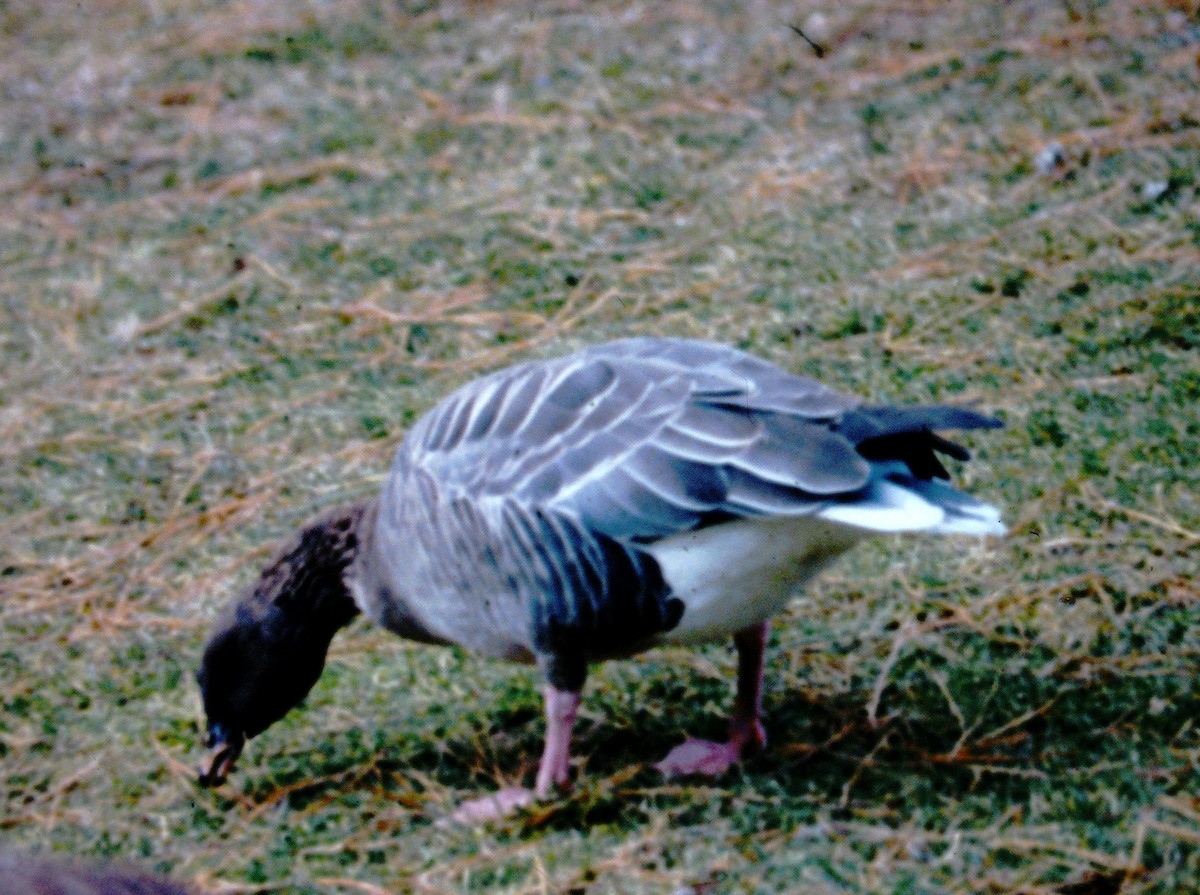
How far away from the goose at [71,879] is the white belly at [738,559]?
134 cm

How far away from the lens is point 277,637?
3916 millimetres

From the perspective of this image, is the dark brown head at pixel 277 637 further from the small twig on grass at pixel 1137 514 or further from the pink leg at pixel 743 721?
the small twig on grass at pixel 1137 514

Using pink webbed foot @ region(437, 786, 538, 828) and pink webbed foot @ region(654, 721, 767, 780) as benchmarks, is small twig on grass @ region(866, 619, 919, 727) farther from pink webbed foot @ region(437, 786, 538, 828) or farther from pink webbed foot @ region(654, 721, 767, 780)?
pink webbed foot @ region(437, 786, 538, 828)

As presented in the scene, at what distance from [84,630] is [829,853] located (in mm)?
2451

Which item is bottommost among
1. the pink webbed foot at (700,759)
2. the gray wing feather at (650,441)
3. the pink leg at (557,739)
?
the pink webbed foot at (700,759)

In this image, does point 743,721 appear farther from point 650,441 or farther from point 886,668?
point 650,441

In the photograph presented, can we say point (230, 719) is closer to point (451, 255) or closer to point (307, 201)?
point (451, 255)

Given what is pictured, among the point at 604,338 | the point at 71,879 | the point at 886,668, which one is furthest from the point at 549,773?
the point at 604,338

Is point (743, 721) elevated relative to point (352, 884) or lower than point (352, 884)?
elevated

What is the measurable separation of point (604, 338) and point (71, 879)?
3781mm

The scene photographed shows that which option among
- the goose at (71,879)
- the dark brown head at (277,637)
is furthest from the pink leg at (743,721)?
the goose at (71,879)

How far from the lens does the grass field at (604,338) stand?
11.3 ft

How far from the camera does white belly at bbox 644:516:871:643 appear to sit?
3.31 metres

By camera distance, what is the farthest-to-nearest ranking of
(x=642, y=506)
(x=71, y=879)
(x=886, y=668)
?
(x=886, y=668) < (x=642, y=506) < (x=71, y=879)
